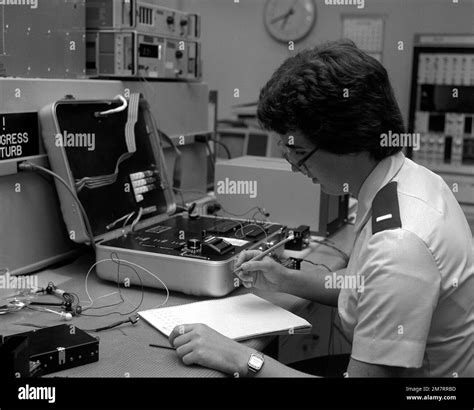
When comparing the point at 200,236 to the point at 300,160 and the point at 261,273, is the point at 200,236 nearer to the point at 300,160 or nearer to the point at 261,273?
the point at 261,273

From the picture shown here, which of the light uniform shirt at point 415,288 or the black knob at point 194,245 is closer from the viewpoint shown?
the light uniform shirt at point 415,288

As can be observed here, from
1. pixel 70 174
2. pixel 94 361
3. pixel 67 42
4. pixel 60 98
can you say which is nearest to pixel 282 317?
pixel 94 361

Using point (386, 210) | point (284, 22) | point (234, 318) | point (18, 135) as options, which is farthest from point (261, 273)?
point (284, 22)

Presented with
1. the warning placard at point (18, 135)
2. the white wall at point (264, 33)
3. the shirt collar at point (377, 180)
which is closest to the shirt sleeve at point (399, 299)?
the shirt collar at point (377, 180)

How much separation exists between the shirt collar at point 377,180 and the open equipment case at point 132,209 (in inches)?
16.0

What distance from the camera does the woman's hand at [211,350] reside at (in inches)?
42.3

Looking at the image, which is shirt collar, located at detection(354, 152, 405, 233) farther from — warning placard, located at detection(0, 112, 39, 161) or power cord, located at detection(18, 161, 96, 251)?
warning placard, located at detection(0, 112, 39, 161)

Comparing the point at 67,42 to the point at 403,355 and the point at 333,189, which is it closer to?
the point at 333,189

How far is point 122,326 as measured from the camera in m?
1.27

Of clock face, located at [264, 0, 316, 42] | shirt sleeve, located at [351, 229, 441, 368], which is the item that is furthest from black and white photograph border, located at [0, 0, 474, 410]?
clock face, located at [264, 0, 316, 42]

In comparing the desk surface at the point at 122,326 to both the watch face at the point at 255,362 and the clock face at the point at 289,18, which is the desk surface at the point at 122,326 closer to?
the watch face at the point at 255,362

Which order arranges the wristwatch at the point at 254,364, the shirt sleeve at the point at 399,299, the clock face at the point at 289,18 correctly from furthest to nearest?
the clock face at the point at 289,18, the wristwatch at the point at 254,364, the shirt sleeve at the point at 399,299

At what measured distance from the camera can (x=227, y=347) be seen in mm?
1098
